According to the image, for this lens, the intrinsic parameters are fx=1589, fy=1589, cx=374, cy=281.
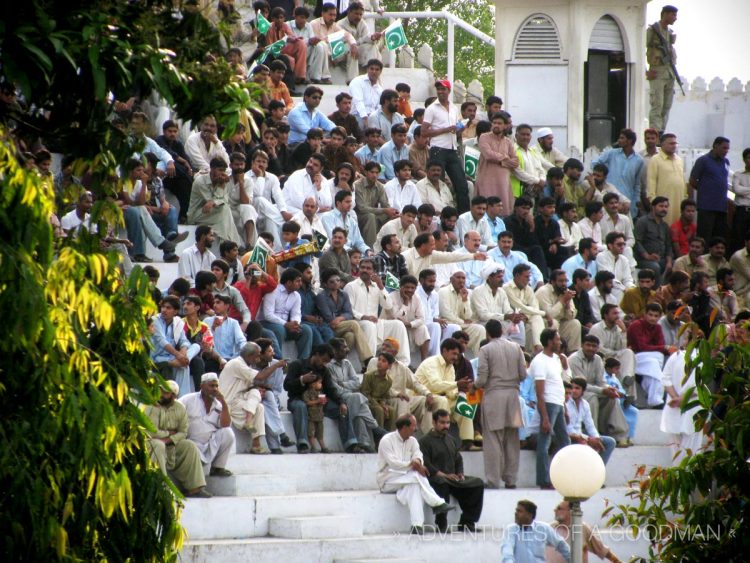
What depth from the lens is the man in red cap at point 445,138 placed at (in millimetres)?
21984

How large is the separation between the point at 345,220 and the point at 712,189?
21.5ft

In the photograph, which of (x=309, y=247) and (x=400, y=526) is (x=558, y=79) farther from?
(x=400, y=526)

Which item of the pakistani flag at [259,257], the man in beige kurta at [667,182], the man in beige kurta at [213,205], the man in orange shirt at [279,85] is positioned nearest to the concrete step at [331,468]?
the pakistani flag at [259,257]

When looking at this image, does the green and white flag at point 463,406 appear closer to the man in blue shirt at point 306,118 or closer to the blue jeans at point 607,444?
the blue jeans at point 607,444

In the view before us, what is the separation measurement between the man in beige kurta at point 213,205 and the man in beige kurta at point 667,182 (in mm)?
7381

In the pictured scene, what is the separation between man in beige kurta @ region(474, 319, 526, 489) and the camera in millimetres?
17422

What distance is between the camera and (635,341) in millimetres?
19875

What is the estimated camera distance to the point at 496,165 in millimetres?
21922

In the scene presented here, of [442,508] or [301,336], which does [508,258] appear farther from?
[442,508]

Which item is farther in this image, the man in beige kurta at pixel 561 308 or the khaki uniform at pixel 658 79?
the khaki uniform at pixel 658 79

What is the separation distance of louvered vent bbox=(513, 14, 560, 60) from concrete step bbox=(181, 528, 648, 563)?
10.7 metres

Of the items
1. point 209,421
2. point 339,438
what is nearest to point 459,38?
point 339,438

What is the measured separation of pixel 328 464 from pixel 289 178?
4607 mm

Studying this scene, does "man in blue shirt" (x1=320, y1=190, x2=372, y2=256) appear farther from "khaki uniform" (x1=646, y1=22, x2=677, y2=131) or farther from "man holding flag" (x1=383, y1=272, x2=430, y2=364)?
"khaki uniform" (x1=646, y1=22, x2=677, y2=131)
